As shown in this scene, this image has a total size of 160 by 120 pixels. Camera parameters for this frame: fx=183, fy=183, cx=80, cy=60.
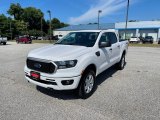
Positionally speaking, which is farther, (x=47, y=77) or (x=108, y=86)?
(x=108, y=86)

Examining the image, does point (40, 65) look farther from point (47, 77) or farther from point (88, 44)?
point (88, 44)

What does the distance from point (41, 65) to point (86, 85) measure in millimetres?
1325

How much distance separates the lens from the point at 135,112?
416 cm

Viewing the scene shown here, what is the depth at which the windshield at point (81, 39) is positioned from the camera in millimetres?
5617

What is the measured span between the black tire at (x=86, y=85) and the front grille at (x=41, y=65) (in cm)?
84

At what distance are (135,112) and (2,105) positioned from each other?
320 centimetres

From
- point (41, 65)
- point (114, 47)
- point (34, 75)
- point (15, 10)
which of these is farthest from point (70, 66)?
point (15, 10)

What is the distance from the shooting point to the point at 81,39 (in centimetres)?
596

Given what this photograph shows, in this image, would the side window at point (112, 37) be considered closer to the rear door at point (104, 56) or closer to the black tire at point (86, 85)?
the rear door at point (104, 56)

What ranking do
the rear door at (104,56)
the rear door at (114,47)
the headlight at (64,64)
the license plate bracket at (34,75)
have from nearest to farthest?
the headlight at (64,64) < the license plate bracket at (34,75) < the rear door at (104,56) < the rear door at (114,47)

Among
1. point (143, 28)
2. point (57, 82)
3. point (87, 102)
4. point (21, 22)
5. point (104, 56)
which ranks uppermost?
point (21, 22)

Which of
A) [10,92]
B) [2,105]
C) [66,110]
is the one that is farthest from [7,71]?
[66,110]

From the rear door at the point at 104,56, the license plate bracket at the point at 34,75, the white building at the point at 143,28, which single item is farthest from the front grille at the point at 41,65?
the white building at the point at 143,28

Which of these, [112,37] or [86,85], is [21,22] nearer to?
[112,37]
